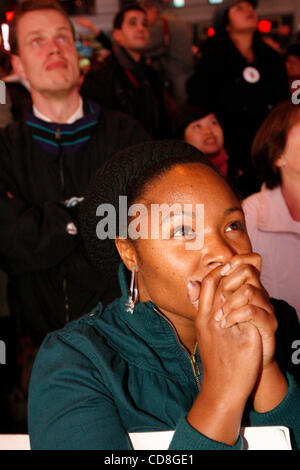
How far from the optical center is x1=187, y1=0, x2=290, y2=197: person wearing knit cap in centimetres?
321

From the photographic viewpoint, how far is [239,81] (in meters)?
3.26

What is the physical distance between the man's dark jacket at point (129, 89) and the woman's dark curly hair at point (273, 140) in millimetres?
1319

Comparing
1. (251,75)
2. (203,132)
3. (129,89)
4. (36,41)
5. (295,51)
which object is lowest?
(203,132)

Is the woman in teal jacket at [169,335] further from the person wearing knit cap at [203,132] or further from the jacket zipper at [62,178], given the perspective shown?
the person wearing knit cap at [203,132]

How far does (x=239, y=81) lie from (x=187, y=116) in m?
0.42

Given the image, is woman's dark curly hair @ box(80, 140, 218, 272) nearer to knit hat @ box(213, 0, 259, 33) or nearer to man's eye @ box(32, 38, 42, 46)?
man's eye @ box(32, 38, 42, 46)

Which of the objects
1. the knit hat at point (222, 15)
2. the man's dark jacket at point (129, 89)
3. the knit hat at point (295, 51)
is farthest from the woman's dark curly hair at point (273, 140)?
the knit hat at point (295, 51)

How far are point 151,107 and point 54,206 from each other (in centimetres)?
157

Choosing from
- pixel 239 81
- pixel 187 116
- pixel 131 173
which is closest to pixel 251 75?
pixel 239 81

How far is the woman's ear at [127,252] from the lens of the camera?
52.4 inches

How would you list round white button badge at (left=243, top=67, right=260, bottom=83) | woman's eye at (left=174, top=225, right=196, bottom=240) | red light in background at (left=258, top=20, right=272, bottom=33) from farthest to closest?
red light in background at (left=258, top=20, right=272, bottom=33)
round white button badge at (left=243, top=67, right=260, bottom=83)
woman's eye at (left=174, top=225, right=196, bottom=240)

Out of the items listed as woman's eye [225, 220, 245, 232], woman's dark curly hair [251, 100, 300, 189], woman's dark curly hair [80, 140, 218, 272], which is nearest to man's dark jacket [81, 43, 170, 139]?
woman's dark curly hair [251, 100, 300, 189]

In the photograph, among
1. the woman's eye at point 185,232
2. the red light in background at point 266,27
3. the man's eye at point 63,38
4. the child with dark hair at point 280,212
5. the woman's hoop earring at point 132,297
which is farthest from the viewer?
the red light in background at point 266,27

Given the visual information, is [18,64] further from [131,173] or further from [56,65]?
[131,173]
